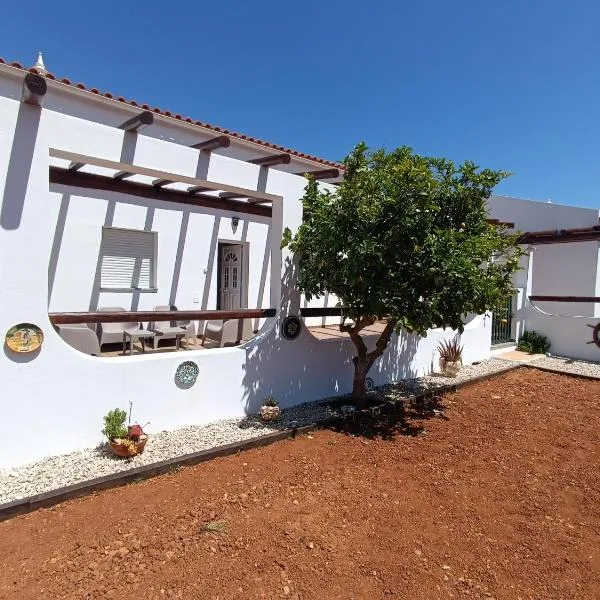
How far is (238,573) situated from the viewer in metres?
2.76

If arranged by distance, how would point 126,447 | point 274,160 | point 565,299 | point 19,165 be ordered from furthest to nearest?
A: 1. point 565,299
2. point 274,160
3. point 126,447
4. point 19,165

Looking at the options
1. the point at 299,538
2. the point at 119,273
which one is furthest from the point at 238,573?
the point at 119,273

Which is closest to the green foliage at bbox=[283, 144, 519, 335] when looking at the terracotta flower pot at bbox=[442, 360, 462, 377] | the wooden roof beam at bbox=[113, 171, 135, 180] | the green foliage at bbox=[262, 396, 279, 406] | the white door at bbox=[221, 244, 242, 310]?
Answer: the green foliage at bbox=[262, 396, 279, 406]

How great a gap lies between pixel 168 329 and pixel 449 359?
5.77 metres

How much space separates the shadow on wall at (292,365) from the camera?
572 centimetres

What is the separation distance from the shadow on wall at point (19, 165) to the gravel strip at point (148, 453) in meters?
2.34

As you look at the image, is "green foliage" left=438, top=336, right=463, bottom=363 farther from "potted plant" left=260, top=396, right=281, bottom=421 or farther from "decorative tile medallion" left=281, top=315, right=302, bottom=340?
"potted plant" left=260, top=396, right=281, bottom=421

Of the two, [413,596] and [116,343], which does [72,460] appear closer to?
[413,596]

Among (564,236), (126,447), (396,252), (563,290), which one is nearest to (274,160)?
(396,252)

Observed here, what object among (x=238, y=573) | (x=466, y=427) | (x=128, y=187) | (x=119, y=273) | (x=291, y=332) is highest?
(x=128, y=187)

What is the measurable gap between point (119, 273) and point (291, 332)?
4.69 meters

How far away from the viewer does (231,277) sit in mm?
10812

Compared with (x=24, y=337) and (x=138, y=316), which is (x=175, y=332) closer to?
(x=138, y=316)

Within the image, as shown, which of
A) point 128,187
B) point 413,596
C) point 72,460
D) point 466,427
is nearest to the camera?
point 413,596
